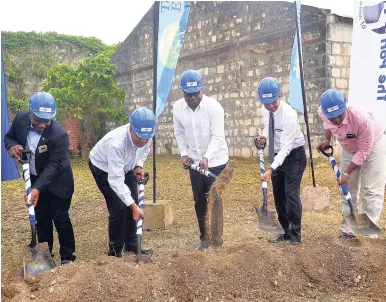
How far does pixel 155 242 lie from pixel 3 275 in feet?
5.47

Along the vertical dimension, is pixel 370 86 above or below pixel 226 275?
above

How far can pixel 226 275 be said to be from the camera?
3408 millimetres

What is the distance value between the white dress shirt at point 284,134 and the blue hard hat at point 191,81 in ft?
2.70

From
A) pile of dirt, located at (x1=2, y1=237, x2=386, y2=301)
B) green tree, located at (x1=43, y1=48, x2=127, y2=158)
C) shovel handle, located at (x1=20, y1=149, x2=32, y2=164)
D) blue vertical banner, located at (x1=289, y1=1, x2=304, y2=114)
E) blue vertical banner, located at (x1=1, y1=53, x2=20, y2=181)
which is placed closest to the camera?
pile of dirt, located at (x1=2, y1=237, x2=386, y2=301)

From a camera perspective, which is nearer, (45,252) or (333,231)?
(45,252)

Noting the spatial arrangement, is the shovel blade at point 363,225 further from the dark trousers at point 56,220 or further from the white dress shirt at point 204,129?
the dark trousers at point 56,220

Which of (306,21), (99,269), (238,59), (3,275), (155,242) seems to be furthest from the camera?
(238,59)

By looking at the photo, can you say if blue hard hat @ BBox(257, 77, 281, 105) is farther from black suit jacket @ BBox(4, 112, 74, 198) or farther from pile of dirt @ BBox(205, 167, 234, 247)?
black suit jacket @ BBox(4, 112, 74, 198)

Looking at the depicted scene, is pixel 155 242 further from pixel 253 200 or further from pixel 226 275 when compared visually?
pixel 253 200

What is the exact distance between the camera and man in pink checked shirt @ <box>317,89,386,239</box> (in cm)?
402

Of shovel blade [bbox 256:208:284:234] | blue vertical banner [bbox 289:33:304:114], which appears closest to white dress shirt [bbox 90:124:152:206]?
shovel blade [bbox 256:208:284:234]

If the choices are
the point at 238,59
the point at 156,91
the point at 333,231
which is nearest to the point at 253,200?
the point at 333,231

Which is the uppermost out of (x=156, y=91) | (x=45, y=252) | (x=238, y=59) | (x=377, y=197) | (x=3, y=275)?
(x=238, y=59)

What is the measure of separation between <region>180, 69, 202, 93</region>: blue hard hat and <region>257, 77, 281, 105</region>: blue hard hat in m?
0.59
